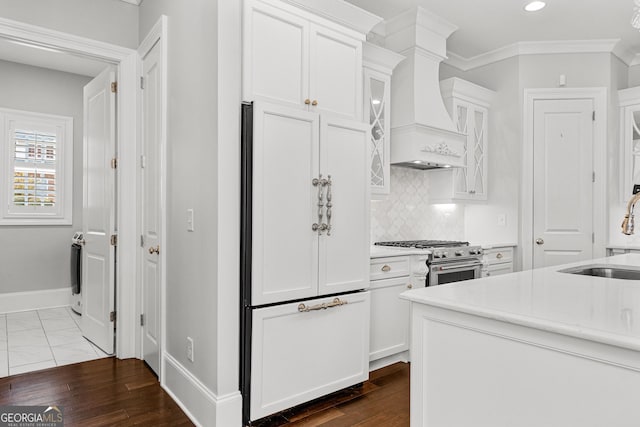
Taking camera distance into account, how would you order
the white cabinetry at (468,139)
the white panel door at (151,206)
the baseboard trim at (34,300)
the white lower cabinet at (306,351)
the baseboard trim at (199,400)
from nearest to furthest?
the baseboard trim at (199,400) < the white lower cabinet at (306,351) < the white panel door at (151,206) < the white cabinetry at (468,139) < the baseboard trim at (34,300)

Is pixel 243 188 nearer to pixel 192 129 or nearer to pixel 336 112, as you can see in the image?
pixel 192 129

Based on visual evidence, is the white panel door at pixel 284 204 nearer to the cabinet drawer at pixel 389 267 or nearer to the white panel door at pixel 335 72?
the white panel door at pixel 335 72

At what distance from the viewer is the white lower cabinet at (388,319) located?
2943mm

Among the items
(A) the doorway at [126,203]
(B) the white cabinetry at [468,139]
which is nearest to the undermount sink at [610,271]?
(B) the white cabinetry at [468,139]

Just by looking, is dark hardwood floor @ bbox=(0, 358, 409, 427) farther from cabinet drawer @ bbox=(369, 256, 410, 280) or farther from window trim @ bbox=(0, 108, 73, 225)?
window trim @ bbox=(0, 108, 73, 225)

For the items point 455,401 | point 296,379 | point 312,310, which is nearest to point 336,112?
point 312,310

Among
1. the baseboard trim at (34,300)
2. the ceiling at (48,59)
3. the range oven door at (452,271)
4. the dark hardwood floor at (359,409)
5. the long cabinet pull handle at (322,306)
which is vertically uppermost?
the ceiling at (48,59)

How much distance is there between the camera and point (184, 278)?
8.11 feet

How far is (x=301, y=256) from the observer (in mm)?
2336

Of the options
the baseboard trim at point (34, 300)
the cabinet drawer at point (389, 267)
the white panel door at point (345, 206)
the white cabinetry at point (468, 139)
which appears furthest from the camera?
the baseboard trim at point (34, 300)

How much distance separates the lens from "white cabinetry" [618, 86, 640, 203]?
4172 mm

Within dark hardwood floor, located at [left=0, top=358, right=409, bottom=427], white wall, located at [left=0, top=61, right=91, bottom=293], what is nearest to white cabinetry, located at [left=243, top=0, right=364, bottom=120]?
dark hardwood floor, located at [left=0, top=358, right=409, bottom=427]

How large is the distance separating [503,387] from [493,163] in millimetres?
3609

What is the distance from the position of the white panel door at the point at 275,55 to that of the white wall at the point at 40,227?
12.8 feet
